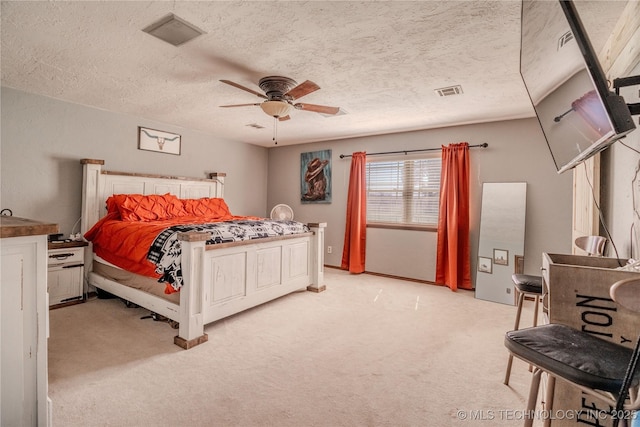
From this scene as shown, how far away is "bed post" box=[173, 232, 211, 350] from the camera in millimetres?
2316

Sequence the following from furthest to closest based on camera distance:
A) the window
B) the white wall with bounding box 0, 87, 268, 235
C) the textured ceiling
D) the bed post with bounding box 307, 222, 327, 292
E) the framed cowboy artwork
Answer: the framed cowboy artwork < the window < the bed post with bounding box 307, 222, 327, 292 < the white wall with bounding box 0, 87, 268, 235 < the textured ceiling

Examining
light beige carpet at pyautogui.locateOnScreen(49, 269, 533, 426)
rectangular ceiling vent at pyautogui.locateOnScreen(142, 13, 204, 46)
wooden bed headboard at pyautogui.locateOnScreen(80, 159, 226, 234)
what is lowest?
light beige carpet at pyautogui.locateOnScreen(49, 269, 533, 426)

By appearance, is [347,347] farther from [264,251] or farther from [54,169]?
[54,169]

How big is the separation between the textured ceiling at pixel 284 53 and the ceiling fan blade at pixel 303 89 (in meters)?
0.17

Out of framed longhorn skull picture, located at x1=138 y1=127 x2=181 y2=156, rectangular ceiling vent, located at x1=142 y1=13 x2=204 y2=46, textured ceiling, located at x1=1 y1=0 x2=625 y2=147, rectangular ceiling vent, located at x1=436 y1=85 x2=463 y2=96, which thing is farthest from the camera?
framed longhorn skull picture, located at x1=138 y1=127 x2=181 y2=156

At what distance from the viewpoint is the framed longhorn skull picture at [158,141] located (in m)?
4.14

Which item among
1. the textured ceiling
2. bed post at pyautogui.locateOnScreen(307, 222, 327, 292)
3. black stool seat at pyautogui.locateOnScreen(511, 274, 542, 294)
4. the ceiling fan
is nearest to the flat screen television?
the textured ceiling

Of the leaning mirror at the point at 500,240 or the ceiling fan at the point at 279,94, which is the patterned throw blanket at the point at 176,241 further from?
the leaning mirror at the point at 500,240

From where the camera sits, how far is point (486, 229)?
3.84 meters

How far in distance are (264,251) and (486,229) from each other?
2.85 m

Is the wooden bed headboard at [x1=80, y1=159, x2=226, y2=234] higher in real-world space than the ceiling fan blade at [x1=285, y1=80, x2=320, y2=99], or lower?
lower

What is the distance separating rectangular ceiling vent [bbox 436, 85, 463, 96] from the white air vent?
193cm

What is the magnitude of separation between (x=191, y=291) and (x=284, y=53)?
6.50 ft

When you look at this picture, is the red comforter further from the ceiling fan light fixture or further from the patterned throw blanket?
the ceiling fan light fixture
